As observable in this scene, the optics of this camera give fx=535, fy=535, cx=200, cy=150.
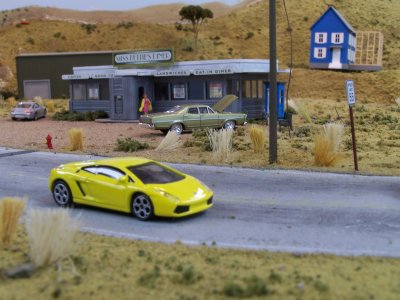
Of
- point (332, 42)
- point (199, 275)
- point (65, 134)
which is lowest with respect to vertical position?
point (199, 275)

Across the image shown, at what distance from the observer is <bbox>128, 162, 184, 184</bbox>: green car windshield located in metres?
11.2

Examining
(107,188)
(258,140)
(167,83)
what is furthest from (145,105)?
(107,188)

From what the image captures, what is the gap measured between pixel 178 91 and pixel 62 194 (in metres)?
21.1

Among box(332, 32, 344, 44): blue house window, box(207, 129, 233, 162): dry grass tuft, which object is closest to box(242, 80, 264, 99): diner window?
box(207, 129, 233, 162): dry grass tuft

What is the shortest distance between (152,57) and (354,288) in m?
27.6

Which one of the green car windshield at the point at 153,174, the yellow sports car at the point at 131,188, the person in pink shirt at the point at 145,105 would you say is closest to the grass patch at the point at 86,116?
the person in pink shirt at the point at 145,105

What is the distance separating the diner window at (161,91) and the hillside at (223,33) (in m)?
30.4

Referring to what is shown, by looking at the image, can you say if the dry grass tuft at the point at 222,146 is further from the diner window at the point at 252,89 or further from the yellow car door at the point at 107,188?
the diner window at the point at 252,89

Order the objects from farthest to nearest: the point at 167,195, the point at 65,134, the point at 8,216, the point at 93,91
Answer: the point at 93,91
the point at 65,134
the point at 167,195
the point at 8,216

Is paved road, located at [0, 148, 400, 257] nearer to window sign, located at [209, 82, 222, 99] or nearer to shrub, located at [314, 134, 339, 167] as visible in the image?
shrub, located at [314, 134, 339, 167]

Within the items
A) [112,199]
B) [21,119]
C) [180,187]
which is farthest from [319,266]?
[21,119]

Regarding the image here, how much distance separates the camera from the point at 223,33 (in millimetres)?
75312

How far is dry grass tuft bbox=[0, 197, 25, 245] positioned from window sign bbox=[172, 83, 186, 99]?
23.9 m

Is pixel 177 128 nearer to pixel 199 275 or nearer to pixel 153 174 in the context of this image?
pixel 153 174
